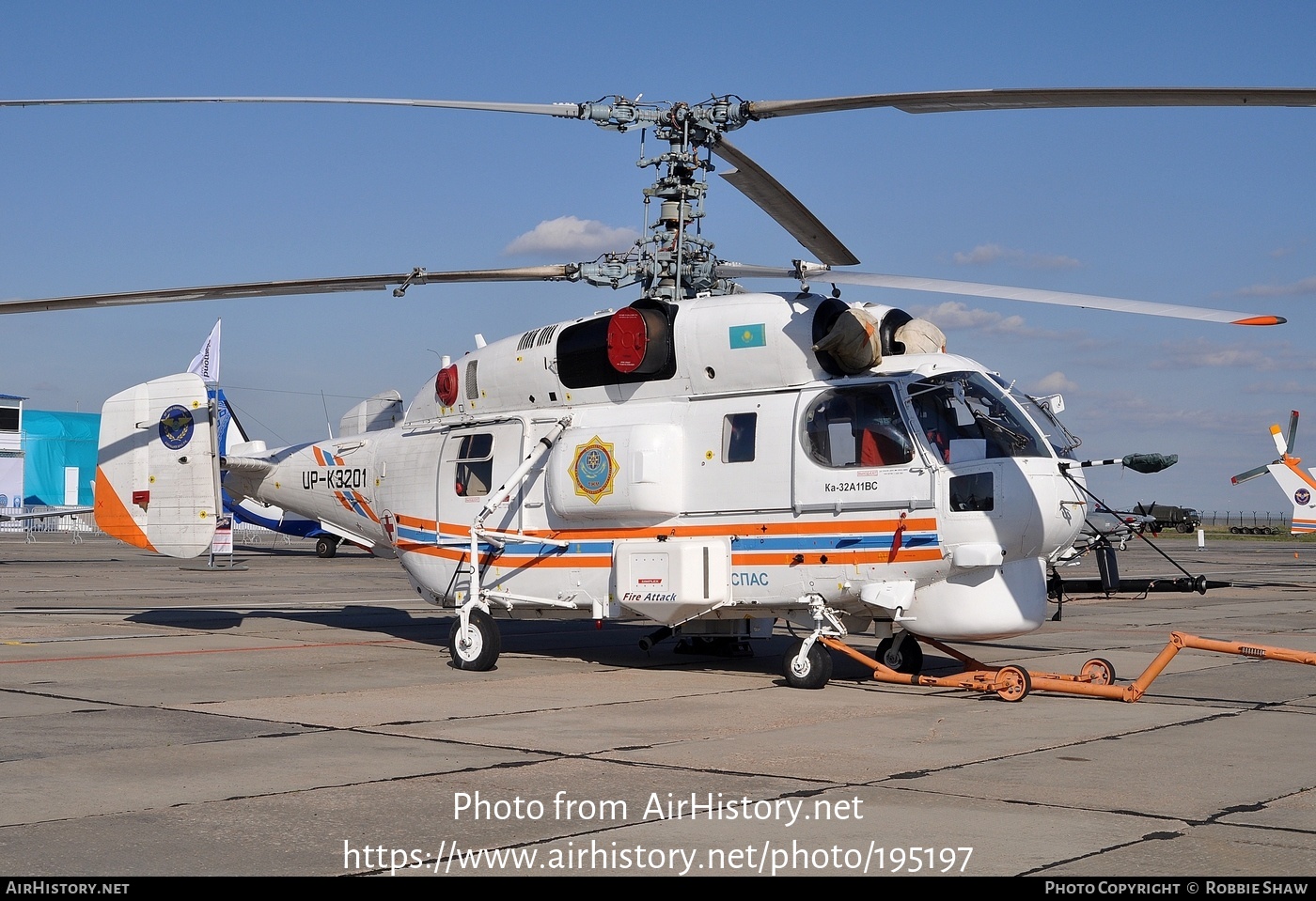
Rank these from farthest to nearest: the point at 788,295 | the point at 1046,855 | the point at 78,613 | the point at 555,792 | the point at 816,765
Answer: the point at 78,613 < the point at 788,295 < the point at 816,765 < the point at 555,792 < the point at 1046,855

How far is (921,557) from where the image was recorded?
1105 cm

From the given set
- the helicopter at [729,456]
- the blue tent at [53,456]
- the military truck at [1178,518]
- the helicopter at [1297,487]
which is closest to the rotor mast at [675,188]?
the helicopter at [729,456]

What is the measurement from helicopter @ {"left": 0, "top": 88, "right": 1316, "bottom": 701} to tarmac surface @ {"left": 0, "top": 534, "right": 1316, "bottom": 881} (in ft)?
2.65

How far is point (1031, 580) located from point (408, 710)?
5.53 m

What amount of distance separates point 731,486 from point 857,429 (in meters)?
1.37

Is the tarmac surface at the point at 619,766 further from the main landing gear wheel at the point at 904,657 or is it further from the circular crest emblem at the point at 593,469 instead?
the circular crest emblem at the point at 593,469

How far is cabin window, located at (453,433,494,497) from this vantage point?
1393 cm

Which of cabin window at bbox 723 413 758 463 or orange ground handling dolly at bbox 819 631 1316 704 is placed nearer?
orange ground handling dolly at bbox 819 631 1316 704

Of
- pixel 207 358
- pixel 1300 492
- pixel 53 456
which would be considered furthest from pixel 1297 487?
pixel 53 456

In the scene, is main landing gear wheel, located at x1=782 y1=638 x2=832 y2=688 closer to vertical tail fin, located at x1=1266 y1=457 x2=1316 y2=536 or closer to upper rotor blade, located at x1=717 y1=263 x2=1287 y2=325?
upper rotor blade, located at x1=717 y1=263 x2=1287 y2=325

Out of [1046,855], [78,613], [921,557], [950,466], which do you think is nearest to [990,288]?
[950,466]

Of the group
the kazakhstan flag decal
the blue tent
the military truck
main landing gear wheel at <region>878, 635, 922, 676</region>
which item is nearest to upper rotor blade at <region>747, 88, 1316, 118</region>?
the kazakhstan flag decal

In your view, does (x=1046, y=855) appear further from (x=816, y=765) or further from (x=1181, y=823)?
(x=816, y=765)

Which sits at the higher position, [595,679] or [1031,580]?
[1031,580]
